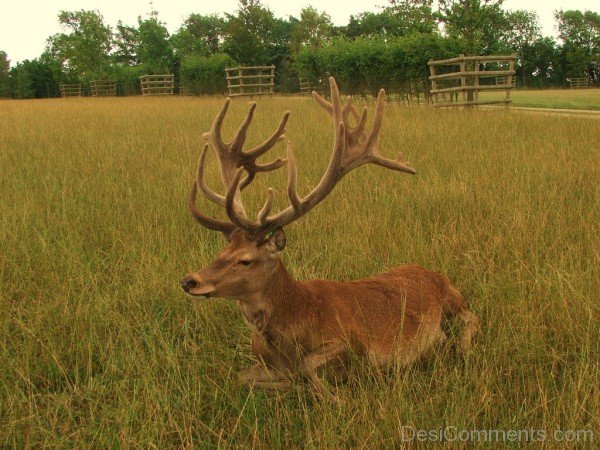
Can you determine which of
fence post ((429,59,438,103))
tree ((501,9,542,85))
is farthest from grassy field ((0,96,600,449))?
tree ((501,9,542,85))

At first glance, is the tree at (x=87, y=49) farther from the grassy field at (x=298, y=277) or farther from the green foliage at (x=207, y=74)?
the grassy field at (x=298, y=277)

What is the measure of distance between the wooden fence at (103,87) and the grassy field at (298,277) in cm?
4187

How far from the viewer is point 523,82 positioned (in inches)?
2547

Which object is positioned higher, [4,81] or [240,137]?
→ [4,81]

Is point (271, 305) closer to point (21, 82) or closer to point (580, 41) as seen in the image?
point (21, 82)

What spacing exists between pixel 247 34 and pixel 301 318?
35226mm

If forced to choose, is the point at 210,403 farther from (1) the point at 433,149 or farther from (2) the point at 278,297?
(1) the point at 433,149

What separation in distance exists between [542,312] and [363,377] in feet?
3.41

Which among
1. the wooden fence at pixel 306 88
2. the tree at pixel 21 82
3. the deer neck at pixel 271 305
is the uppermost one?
the tree at pixel 21 82

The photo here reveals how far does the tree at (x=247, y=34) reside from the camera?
3553 cm

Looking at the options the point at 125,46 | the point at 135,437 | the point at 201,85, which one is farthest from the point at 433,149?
the point at 125,46

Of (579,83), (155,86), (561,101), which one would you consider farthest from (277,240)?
(579,83)

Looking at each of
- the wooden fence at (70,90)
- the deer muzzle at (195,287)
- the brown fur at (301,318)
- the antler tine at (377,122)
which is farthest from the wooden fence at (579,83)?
the deer muzzle at (195,287)

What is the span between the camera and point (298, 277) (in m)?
3.82
